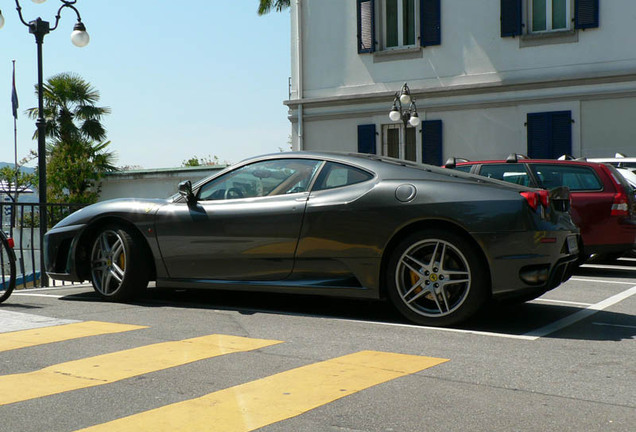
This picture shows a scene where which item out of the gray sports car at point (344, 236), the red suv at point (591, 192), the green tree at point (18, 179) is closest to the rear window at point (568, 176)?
the red suv at point (591, 192)

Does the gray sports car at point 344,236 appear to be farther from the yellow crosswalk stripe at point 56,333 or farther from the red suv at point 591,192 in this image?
the red suv at point 591,192

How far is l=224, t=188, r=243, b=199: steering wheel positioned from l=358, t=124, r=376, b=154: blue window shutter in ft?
55.5

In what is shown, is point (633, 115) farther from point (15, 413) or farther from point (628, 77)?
point (15, 413)

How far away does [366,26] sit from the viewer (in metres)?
23.8

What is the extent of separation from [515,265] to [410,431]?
255 centimetres

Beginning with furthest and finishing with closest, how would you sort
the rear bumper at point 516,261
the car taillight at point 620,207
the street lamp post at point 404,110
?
the street lamp post at point 404,110, the car taillight at point 620,207, the rear bumper at point 516,261

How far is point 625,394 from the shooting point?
4215mm

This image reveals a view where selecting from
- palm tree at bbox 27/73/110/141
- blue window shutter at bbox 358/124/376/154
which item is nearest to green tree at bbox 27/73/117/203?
palm tree at bbox 27/73/110/141

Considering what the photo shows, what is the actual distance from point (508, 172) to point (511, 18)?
37.5 ft

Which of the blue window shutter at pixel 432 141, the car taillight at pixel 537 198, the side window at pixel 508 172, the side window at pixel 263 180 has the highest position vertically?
the blue window shutter at pixel 432 141

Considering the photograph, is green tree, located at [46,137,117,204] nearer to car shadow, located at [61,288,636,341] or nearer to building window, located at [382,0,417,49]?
building window, located at [382,0,417,49]

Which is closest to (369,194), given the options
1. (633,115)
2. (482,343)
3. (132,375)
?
(482,343)

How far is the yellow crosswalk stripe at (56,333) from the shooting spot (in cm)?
561

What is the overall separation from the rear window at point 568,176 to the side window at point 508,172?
5.5 inches
